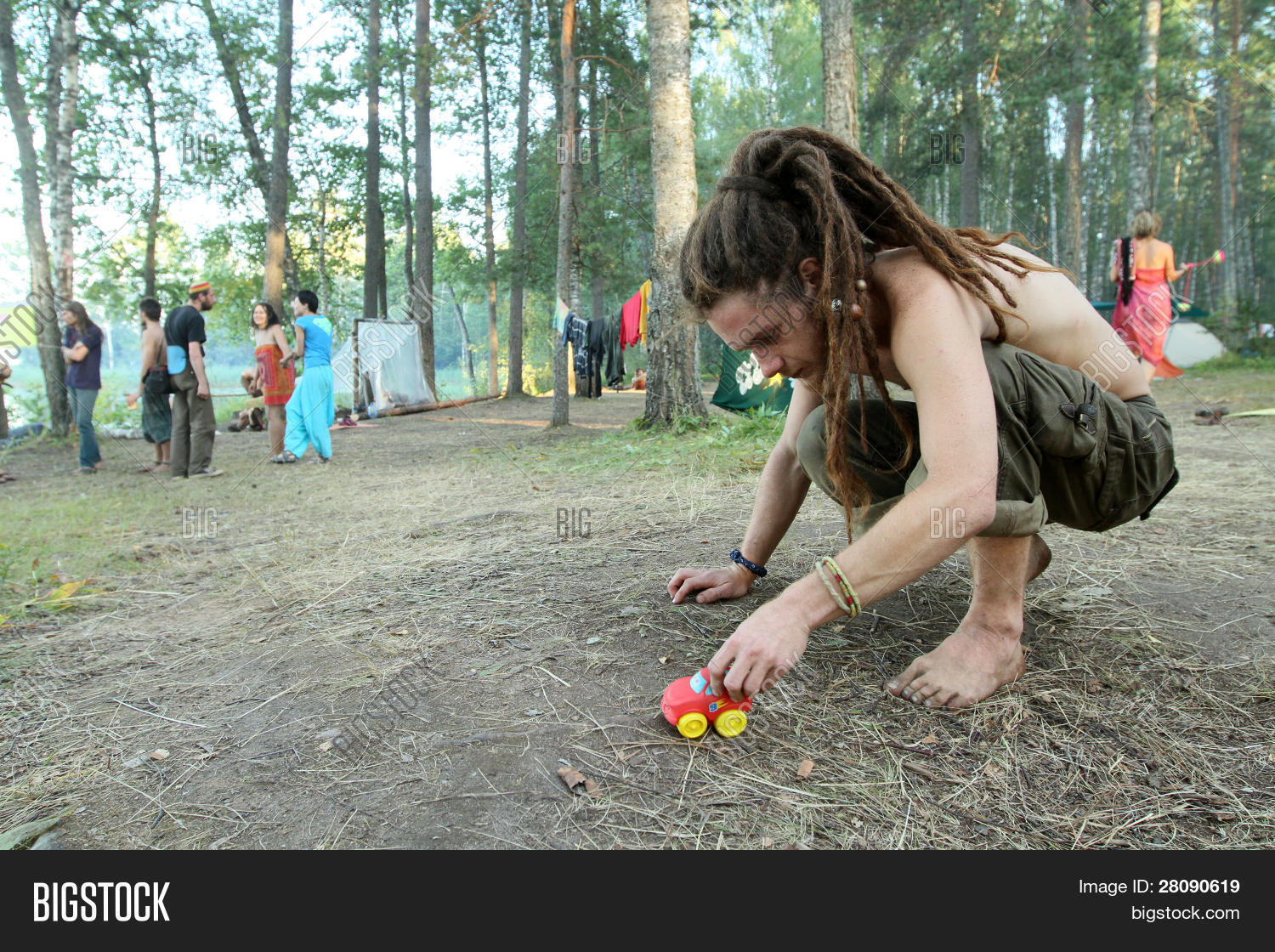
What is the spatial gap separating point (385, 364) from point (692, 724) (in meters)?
13.6

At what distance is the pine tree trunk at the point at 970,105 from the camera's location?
14.0m

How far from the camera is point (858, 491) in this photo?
72.9 inches

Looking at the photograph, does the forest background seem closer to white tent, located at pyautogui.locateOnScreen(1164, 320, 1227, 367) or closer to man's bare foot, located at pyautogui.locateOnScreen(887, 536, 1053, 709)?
white tent, located at pyautogui.locateOnScreen(1164, 320, 1227, 367)

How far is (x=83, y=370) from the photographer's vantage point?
695 cm

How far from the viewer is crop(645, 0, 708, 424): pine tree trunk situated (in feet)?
20.6

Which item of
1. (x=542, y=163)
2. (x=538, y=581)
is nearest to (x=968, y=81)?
(x=542, y=163)

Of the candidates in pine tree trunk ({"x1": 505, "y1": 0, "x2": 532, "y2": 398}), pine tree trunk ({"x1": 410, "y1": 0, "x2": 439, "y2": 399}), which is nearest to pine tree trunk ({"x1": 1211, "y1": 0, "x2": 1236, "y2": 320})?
pine tree trunk ({"x1": 505, "y1": 0, "x2": 532, "y2": 398})

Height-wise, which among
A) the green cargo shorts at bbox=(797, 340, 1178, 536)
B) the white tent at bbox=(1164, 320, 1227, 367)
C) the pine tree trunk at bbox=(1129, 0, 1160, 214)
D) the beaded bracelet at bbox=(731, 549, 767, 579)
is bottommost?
the beaded bracelet at bbox=(731, 549, 767, 579)

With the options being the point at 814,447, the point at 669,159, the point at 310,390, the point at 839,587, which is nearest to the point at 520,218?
the point at 310,390

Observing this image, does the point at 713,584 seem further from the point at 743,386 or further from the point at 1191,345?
the point at 1191,345

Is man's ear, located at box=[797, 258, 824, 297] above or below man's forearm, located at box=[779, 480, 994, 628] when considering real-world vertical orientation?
above

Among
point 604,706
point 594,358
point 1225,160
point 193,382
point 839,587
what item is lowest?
point 604,706

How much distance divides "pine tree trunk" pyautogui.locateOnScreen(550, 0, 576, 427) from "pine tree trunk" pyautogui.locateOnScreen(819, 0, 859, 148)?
117 inches
